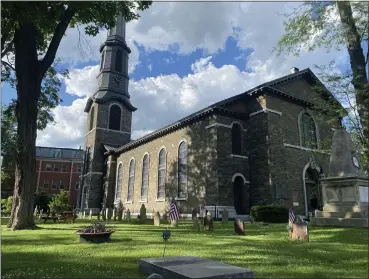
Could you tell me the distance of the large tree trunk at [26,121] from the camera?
14.4 m

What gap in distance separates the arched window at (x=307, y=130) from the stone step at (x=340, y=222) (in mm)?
11893

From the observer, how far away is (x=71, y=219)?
69.4 feet

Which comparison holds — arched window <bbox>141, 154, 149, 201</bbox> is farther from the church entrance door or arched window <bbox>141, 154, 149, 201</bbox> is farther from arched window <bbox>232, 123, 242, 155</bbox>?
arched window <bbox>232, 123, 242, 155</bbox>

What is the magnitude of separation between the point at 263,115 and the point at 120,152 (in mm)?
20554

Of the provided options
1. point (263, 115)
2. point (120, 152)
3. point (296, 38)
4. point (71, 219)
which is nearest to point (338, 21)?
point (296, 38)

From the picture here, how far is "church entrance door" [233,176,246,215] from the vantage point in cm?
2288

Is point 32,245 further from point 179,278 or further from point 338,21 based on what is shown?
point 338,21

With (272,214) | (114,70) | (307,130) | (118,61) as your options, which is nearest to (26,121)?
(272,214)

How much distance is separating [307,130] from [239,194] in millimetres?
8104

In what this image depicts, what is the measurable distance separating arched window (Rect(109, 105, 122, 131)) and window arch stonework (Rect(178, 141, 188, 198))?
52.3ft

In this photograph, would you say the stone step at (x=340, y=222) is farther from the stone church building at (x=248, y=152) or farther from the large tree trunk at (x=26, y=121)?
the large tree trunk at (x=26, y=121)

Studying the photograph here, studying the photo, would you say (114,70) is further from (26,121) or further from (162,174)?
(26,121)

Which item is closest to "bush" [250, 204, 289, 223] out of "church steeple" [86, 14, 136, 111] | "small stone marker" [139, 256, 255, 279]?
"small stone marker" [139, 256, 255, 279]

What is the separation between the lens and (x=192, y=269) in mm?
4566
